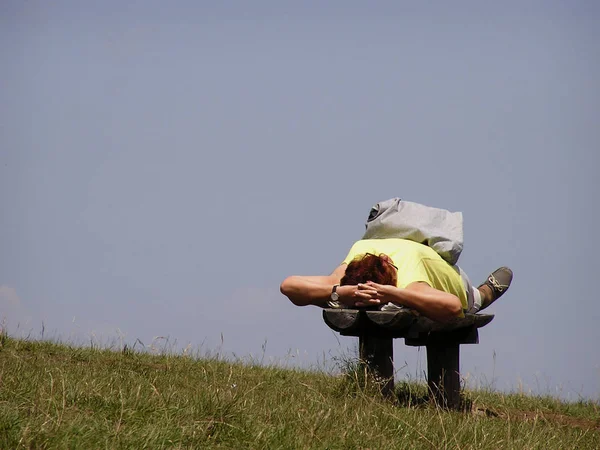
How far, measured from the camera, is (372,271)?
736 centimetres

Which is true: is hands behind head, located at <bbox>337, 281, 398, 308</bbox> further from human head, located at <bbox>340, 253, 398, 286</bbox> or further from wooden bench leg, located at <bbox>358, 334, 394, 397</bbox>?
wooden bench leg, located at <bbox>358, 334, 394, 397</bbox>

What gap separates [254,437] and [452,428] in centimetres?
179

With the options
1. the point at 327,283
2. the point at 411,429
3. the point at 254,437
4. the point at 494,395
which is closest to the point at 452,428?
the point at 411,429

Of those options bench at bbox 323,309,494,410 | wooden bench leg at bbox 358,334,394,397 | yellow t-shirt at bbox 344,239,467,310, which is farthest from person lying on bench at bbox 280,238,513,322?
wooden bench leg at bbox 358,334,394,397

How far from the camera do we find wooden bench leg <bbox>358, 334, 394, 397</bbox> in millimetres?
7500

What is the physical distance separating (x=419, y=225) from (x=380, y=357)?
1.47 meters

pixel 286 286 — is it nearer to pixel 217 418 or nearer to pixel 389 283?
pixel 389 283

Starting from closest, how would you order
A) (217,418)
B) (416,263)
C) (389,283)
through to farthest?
(217,418), (389,283), (416,263)

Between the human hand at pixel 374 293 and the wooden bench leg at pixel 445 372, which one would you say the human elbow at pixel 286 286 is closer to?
the human hand at pixel 374 293

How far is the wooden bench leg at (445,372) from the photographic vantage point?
7.99m

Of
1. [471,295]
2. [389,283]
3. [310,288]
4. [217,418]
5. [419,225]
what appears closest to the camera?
[217,418]

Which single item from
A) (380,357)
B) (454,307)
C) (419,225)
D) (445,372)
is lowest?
(445,372)

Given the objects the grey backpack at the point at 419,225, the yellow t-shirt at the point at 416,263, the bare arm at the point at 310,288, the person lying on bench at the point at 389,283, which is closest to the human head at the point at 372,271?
the person lying on bench at the point at 389,283

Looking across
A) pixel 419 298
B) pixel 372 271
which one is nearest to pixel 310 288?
pixel 372 271
